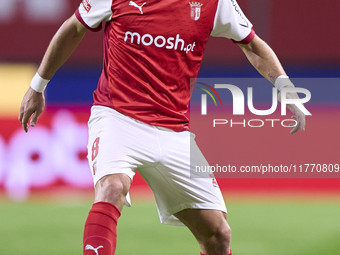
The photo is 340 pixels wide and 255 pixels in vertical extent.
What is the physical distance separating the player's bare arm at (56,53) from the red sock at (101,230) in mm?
734

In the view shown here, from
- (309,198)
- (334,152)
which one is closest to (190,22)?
(309,198)

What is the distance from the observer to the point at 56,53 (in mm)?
2738

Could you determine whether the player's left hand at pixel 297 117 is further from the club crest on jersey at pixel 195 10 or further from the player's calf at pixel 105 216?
the player's calf at pixel 105 216

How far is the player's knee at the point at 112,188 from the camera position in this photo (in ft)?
7.52

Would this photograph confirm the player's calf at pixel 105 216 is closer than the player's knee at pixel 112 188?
Yes

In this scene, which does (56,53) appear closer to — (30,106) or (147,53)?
(30,106)

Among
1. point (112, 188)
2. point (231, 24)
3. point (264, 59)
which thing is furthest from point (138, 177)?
point (112, 188)

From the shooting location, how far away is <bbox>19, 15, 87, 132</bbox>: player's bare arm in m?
2.72

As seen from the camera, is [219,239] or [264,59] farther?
[264,59]

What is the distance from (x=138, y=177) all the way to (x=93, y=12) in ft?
9.89

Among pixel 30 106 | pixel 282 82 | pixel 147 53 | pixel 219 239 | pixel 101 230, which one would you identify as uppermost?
pixel 147 53

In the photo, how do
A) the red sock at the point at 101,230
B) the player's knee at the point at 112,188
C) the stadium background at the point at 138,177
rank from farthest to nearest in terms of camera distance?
the stadium background at the point at 138,177
the player's knee at the point at 112,188
the red sock at the point at 101,230

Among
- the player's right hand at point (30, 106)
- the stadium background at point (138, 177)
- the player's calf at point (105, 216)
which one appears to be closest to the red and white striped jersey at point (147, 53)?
the player's right hand at point (30, 106)

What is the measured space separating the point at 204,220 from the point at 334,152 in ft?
11.4
